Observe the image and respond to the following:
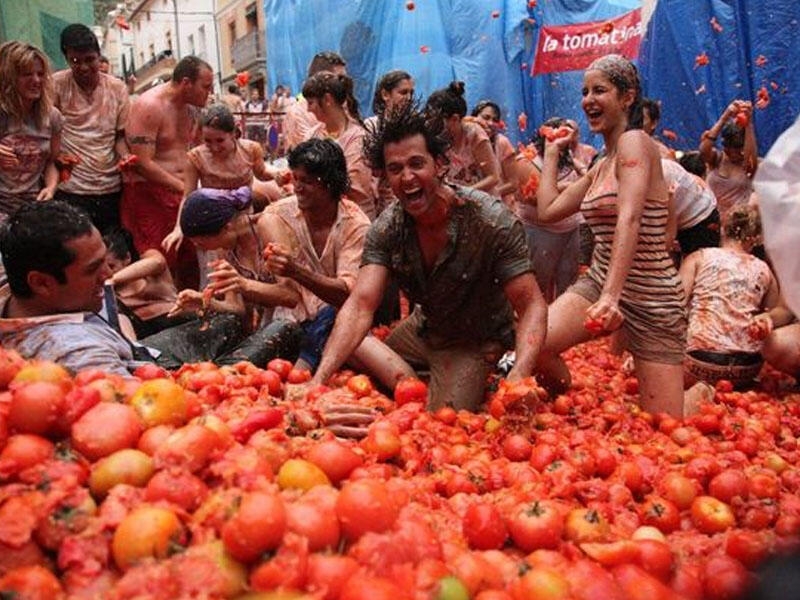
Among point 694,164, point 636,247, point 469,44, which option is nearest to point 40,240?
point 636,247

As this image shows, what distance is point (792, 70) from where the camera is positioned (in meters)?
6.93

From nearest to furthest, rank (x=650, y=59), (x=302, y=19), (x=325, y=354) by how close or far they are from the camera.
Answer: (x=325, y=354) < (x=650, y=59) < (x=302, y=19)

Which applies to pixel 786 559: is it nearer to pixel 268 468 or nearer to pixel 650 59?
pixel 268 468

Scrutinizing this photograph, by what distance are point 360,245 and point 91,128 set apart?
282 centimetres

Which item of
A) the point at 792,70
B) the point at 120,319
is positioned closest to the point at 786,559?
the point at 120,319

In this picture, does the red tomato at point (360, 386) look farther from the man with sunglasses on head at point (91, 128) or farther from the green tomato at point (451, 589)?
the man with sunglasses on head at point (91, 128)

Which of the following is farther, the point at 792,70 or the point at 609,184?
the point at 792,70

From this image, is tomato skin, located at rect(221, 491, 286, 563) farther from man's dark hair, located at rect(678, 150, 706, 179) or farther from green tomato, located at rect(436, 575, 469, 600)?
man's dark hair, located at rect(678, 150, 706, 179)

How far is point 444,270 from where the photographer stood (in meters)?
3.92

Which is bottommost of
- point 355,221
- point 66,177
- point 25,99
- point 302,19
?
point 355,221

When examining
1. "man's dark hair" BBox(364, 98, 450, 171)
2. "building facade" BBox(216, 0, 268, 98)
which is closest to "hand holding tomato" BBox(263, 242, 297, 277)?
"man's dark hair" BBox(364, 98, 450, 171)

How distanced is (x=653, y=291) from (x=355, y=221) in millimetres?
1849

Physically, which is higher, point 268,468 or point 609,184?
point 609,184

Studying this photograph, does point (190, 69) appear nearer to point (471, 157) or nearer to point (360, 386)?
point (471, 157)
